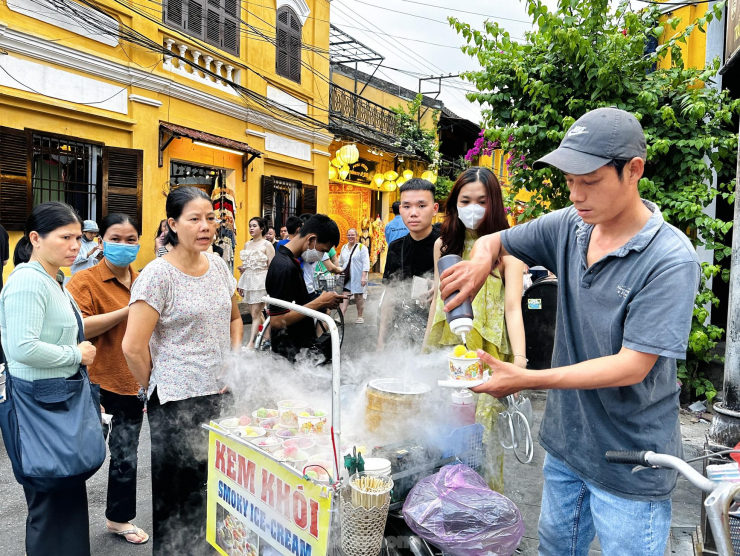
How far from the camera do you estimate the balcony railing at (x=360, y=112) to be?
56.1 feet

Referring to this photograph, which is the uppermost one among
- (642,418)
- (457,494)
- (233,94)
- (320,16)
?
(320,16)

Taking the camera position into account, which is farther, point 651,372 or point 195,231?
point 195,231

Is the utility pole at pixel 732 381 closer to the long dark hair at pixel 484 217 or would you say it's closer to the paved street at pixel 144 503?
the paved street at pixel 144 503

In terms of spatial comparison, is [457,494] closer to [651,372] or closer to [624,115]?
[651,372]

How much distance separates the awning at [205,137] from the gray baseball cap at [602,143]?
9705 millimetres

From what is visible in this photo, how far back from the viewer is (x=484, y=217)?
10.2ft

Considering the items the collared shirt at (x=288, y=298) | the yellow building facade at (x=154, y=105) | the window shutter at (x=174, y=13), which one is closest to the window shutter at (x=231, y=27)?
the yellow building facade at (x=154, y=105)

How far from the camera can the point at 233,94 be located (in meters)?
12.1

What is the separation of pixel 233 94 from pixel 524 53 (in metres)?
7.99

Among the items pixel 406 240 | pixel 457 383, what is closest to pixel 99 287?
pixel 406 240

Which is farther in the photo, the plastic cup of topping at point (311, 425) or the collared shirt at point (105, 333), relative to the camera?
the collared shirt at point (105, 333)

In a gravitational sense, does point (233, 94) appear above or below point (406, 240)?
above

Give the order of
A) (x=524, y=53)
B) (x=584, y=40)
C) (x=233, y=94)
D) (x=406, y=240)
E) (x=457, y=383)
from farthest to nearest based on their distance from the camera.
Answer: (x=233, y=94)
(x=524, y=53)
(x=584, y=40)
(x=406, y=240)
(x=457, y=383)

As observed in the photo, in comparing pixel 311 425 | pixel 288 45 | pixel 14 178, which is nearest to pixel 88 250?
pixel 14 178
